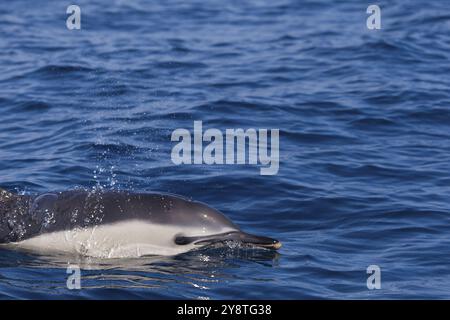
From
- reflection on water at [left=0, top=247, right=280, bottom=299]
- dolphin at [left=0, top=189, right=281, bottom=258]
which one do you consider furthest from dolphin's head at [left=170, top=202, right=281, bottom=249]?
reflection on water at [left=0, top=247, right=280, bottom=299]

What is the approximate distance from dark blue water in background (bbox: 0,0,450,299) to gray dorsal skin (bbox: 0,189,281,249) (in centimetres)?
32

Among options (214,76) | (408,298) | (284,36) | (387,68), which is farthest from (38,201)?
(284,36)

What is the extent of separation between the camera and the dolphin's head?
11508mm

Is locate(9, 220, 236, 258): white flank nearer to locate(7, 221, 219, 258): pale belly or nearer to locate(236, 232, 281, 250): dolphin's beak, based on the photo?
locate(7, 221, 219, 258): pale belly

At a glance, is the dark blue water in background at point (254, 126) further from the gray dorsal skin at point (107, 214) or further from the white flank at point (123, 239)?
the gray dorsal skin at point (107, 214)

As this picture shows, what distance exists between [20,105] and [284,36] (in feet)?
25.5

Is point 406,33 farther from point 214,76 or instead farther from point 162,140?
point 162,140

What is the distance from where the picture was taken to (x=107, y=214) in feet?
38.1

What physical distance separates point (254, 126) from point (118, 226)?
6.60 meters

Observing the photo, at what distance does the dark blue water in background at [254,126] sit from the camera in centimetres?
1151

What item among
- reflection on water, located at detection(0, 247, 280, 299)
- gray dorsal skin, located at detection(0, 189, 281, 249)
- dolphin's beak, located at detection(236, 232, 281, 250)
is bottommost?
reflection on water, located at detection(0, 247, 280, 299)

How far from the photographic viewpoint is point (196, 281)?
11156mm

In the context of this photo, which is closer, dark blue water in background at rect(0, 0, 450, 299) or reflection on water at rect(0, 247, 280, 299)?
reflection on water at rect(0, 247, 280, 299)

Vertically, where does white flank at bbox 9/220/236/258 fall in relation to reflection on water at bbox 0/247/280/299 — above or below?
above
